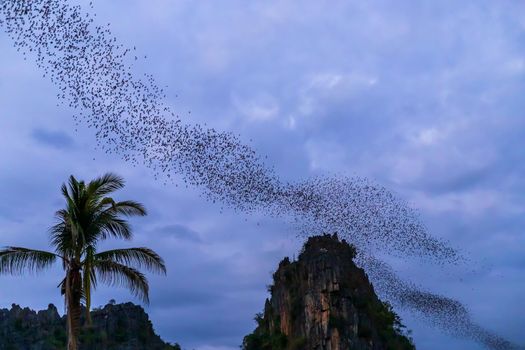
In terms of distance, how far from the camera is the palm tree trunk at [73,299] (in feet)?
65.8

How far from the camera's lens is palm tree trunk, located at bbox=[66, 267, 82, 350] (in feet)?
65.8

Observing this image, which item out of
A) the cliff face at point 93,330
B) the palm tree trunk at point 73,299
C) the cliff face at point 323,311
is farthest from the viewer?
the cliff face at point 93,330

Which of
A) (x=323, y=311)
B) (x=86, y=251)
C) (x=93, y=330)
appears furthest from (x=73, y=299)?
(x=93, y=330)

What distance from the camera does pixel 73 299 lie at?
20.4 m

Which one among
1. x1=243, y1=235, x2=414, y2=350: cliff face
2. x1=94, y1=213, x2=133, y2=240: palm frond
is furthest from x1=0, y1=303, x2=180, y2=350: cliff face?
x1=94, y1=213, x2=133, y2=240: palm frond

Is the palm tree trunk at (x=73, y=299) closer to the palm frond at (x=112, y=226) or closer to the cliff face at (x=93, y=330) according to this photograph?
the palm frond at (x=112, y=226)

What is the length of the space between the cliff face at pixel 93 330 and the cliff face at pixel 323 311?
30391 millimetres

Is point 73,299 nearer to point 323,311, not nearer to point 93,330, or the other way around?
point 323,311

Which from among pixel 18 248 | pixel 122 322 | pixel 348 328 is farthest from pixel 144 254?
pixel 122 322

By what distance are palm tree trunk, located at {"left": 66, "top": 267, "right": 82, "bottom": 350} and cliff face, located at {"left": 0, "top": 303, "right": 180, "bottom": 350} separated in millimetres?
116343

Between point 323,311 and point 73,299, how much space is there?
294 ft

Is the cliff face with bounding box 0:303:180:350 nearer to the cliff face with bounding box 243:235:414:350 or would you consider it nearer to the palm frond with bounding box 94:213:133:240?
the cliff face with bounding box 243:235:414:350

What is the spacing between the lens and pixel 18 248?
20797 mm

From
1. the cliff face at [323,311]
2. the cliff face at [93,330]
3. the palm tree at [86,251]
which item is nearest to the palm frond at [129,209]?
the palm tree at [86,251]
